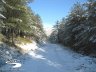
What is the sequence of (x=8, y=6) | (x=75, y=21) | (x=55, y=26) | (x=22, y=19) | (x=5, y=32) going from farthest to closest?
1. (x=55, y=26)
2. (x=75, y=21)
3. (x=5, y=32)
4. (x=22, y=19)
5. (x=8, y=6)

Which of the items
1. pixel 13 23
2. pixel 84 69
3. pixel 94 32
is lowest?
pixel 84 69

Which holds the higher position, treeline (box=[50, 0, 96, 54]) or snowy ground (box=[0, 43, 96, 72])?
treeline (box=[50, 0, 96, 54])

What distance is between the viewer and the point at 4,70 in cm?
1700

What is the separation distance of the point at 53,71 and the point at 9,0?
19.8 meters

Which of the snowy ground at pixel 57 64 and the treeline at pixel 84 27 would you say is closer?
the snowy ground at pixel 57 64

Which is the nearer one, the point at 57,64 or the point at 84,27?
the point at 57,64

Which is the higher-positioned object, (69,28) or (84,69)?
(69,28)

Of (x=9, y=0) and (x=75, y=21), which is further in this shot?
(x=75, y=21)

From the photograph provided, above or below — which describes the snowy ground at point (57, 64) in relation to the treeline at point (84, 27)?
below

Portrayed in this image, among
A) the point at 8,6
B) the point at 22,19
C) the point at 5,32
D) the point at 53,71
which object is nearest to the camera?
the point at 53,71

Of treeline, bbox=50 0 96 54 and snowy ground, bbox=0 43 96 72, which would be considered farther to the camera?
treeline, bbox=50 0 96 54

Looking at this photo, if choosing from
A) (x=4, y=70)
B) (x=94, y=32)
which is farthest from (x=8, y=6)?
(x=4, y=70)

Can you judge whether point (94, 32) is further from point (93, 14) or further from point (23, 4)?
point (23, 4)

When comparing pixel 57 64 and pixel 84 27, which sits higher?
pixel 84 27
